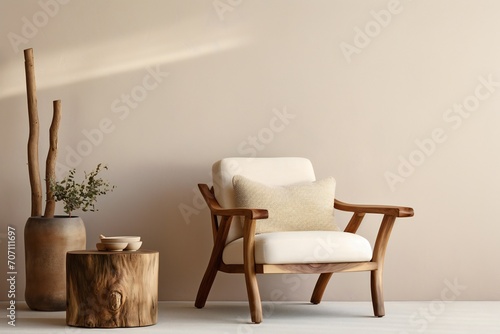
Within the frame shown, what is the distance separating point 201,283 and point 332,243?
3.28 feet

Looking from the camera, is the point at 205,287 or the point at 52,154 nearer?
the point at 205,287

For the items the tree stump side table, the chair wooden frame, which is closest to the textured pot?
the tree stump side table

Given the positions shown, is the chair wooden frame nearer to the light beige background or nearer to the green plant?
the light beige background

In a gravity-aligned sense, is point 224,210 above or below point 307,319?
above

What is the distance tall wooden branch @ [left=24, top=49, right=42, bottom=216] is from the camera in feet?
14.6

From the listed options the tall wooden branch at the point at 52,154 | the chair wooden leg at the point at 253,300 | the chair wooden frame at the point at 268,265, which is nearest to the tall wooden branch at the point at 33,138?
the tall wooden branch at the point at 52,154

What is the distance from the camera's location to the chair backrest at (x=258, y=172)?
173 inches

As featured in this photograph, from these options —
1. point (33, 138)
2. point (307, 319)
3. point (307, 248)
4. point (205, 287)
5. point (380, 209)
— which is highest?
point (33, 138)

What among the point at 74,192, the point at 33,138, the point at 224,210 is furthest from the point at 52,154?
the point at 224,210

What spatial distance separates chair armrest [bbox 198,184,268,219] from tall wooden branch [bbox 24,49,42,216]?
3.25 feet

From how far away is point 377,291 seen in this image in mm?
3928

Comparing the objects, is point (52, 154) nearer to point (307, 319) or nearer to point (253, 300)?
point (253, 300)

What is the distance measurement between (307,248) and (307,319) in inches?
17.7

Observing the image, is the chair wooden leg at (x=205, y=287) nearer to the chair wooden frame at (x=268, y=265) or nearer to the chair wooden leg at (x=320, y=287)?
the chair wooden frame at (x=268, y=265)
